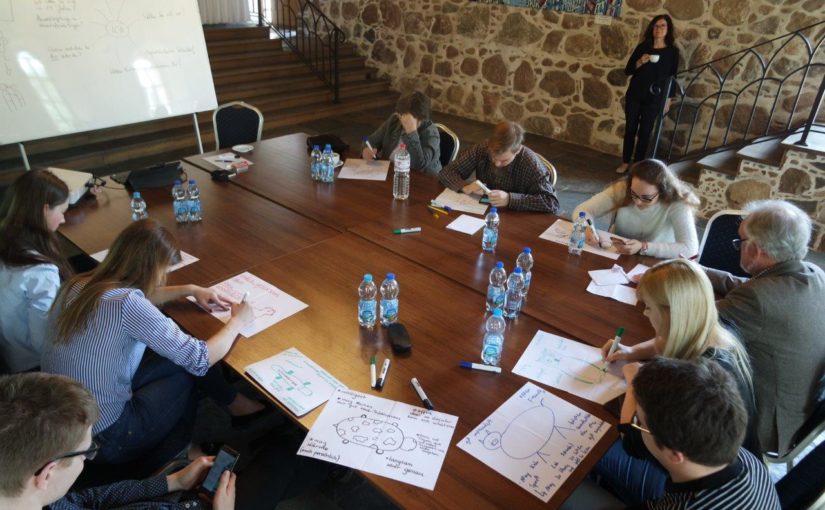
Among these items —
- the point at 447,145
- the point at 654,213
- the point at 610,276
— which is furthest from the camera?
the point at 447,145

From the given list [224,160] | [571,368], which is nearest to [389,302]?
[571,368]

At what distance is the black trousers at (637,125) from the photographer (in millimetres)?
5461

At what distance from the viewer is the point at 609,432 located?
1.50 meters

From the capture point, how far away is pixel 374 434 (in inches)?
57.2

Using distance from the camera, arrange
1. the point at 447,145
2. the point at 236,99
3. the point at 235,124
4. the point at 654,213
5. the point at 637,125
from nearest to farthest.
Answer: the point at 654,213 < the point at 447,145 < the point at 235,124 < the point at 637,125 < the point at 236,99

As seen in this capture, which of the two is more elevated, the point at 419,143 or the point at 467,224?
the point at 419,143

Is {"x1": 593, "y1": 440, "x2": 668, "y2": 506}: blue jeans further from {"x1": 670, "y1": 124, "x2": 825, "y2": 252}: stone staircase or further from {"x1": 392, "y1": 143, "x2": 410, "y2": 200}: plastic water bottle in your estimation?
{"x1": 670, "y1": 124, "x2": 825, "y2": 252}: stone staircase

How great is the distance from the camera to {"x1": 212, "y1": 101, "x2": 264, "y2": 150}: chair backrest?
157 inches

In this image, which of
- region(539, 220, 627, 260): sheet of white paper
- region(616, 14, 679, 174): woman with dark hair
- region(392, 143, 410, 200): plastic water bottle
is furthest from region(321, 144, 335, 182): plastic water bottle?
region(616, 14, 679, 174): woman with dark hair

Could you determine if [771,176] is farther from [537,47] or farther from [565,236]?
[537,47]

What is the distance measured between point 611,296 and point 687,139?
427 cm

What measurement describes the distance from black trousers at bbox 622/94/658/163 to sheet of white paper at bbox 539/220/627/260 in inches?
133

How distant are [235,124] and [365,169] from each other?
4.38ft

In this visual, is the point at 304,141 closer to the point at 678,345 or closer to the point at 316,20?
the point at 678,345
